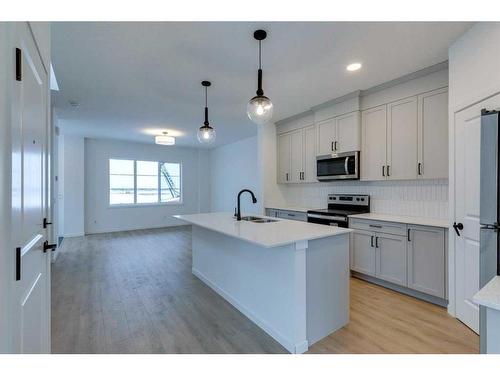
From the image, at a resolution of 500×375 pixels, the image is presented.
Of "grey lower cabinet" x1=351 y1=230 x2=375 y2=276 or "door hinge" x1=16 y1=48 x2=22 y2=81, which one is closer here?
"door hinge" x1=16 y1=48 x2=22 y2=81

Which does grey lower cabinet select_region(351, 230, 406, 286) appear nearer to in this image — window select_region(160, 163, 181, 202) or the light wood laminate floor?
the light wood laminate floor

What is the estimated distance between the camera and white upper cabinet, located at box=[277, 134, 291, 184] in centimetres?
498

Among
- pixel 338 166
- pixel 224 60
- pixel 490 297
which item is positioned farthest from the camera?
pixel 338 166

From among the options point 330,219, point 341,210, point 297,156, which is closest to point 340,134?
point 297,156

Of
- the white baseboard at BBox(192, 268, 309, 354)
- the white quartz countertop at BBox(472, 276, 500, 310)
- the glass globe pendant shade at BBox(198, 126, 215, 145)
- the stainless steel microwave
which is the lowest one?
the white baseboard at BBox(192, 268, 309, 354)

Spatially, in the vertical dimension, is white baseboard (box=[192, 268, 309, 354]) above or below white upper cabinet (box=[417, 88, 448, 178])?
below

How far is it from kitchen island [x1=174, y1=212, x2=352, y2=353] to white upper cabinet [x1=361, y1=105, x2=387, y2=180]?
1623 mm

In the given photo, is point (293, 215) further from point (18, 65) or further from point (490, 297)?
point (18, 65)

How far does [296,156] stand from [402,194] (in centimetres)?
195

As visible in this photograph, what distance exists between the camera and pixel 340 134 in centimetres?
387

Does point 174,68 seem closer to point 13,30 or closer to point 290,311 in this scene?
point 13,30

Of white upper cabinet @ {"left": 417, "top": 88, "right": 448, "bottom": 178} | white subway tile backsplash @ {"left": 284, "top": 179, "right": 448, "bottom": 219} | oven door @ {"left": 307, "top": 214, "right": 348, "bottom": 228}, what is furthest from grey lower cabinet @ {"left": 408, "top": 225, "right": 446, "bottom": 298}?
oven door @ {"left": 307, "top": 214, "right": 348, "bottom": 228}

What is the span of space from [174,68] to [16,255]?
2372mm

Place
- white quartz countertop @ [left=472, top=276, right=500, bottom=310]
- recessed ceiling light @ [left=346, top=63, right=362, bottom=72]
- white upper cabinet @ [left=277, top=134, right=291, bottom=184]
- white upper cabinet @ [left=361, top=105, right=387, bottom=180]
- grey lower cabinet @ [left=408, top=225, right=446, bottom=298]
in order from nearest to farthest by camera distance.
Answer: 1. white quartz countertop @ [left=472, top=276, right=500, bottom=310]
2. grey lower cabinet @ [left=408, top=225, right=446, bottom=298]
3. recessed ceiling light @ [left=346, top=63, right=362, bottom=72]
4. white upper cabinet @ [left=361, top=105, right=387, bottom=180]
5. white upper cabinet @ [left=277, top=134, right=291, bottom=184]
